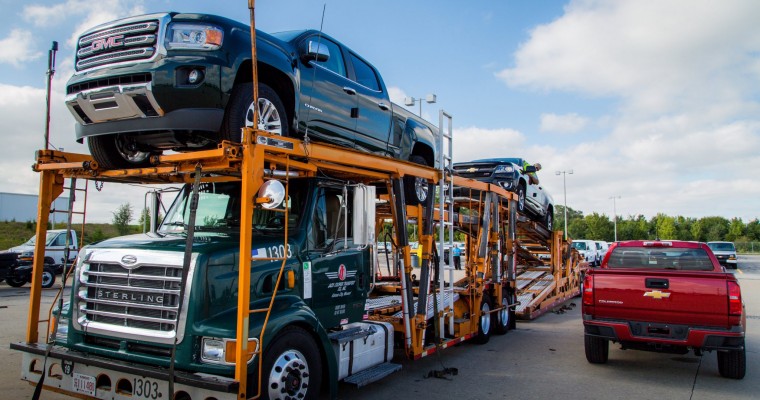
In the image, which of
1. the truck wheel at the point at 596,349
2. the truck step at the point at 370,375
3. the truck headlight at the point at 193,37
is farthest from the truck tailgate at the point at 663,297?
the truck headlight at the point at 193,37

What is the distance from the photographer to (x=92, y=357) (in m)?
4.10

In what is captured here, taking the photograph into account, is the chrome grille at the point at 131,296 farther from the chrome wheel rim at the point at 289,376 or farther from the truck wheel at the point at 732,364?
the truck wheel at the point at 732,364

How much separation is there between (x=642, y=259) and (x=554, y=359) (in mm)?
1786

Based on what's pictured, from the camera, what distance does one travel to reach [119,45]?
443cm

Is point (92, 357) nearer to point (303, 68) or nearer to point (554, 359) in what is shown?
point (303, 68)

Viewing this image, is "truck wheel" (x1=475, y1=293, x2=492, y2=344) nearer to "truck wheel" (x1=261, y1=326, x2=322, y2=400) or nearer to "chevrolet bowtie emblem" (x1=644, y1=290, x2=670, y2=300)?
"chevrolet bowtie emblem" (x1=644, y1=290, x2=670, y2=300)

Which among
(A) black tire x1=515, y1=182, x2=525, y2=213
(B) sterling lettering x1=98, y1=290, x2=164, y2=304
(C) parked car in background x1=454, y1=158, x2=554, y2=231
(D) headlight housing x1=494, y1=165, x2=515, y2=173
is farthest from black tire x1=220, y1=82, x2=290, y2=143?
(A) black tire x1=515, y1=182, x2=525, y2=213

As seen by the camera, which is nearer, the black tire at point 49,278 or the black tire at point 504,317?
the black tire at point 504,317

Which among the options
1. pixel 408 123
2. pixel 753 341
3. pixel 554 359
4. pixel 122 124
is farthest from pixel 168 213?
pixel 753 341

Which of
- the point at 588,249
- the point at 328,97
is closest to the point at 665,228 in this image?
the point at 588,249

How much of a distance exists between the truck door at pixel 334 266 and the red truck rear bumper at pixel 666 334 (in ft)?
10.1

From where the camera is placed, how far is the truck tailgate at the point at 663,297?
19.7 ft

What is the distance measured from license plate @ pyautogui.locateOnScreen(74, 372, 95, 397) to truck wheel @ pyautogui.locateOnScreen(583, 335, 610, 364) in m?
5.55

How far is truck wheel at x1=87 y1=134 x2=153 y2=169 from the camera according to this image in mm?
4746
